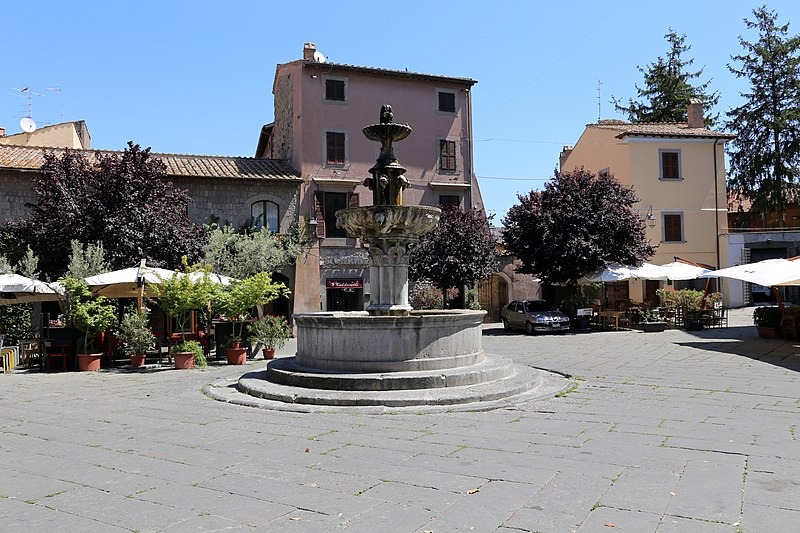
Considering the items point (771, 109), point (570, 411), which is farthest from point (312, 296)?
point (771, 109)

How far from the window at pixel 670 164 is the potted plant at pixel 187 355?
2541cm

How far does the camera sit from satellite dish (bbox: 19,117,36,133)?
3059cm

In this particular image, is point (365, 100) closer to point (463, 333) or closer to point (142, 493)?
point (463, 333)

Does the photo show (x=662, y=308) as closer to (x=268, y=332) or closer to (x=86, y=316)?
(x=268, y=332)

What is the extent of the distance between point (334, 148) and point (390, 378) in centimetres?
1963

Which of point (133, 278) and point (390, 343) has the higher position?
point (133, 278)

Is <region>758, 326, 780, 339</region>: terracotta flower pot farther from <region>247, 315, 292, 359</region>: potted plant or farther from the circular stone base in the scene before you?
<region>247, 315, 292, 359</region>: potted plant

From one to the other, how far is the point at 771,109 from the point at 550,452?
120 ft

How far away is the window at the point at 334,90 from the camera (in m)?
27.3

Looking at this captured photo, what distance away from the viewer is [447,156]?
2889 cm

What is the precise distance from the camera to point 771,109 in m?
35.5

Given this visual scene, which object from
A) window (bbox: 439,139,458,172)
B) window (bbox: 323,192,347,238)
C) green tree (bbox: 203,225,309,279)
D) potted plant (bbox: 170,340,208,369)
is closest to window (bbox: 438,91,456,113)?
window (bbox: 439,139,458,172)

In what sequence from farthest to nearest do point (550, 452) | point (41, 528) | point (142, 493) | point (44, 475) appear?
point (550, 452), point (44, 475), point (142, 493), point (41, 528)

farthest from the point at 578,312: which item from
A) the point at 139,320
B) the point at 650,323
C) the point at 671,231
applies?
the point at 139,320
